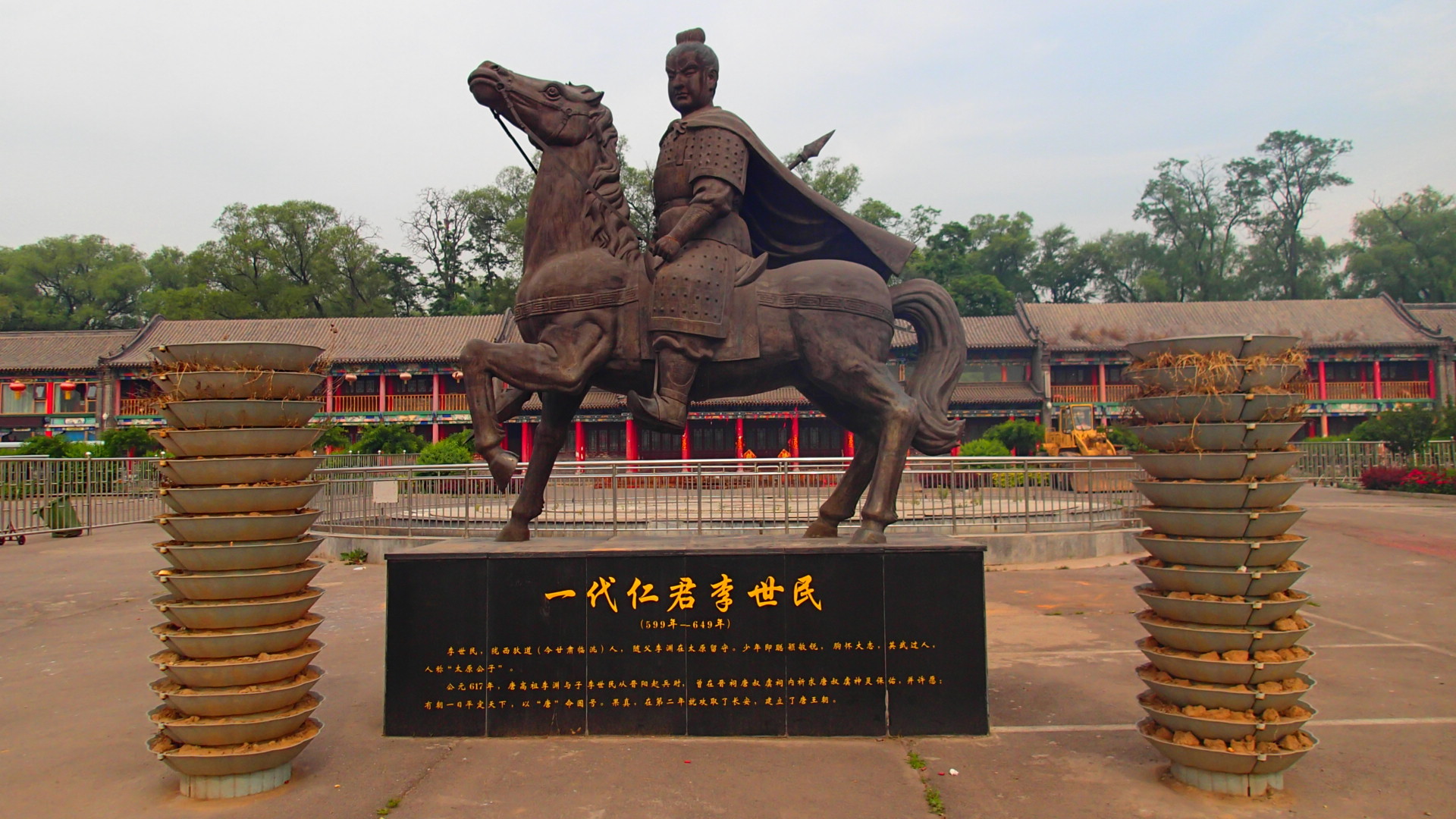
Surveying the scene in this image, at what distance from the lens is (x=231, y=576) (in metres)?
3.76

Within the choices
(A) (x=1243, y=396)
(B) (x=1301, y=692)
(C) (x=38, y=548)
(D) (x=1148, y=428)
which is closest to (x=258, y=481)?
(D) (x=1148, y=428)

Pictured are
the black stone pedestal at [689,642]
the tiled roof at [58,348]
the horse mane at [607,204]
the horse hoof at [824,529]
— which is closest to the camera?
the black stone pedestal at [689,642]

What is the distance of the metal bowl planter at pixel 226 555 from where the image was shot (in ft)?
12.3

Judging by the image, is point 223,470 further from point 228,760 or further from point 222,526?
point 228,760

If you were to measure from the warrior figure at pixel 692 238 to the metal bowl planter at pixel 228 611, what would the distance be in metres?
1.99

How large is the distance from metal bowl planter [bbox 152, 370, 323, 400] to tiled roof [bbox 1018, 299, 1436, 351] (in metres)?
33.1

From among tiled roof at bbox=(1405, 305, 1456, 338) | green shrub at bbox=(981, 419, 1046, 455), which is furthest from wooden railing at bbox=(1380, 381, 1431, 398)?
green shrub at bbox=(981, 419, 1046, 455)

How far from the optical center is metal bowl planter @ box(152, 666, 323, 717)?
368cm

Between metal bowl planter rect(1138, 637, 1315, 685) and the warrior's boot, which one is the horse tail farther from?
metal bowl planter rect(1138, 637, 1315, 685)

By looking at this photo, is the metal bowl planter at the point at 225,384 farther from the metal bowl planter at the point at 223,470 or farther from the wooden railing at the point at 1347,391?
the wooden railing at the point at 1347,391

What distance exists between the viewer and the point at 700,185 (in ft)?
16.0

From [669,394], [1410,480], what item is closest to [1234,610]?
[669,394]

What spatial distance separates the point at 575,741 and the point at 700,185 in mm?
3064

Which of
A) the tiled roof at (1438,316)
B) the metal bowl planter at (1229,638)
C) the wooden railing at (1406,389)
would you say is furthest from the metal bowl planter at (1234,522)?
the tiled roof at (1438,316)
